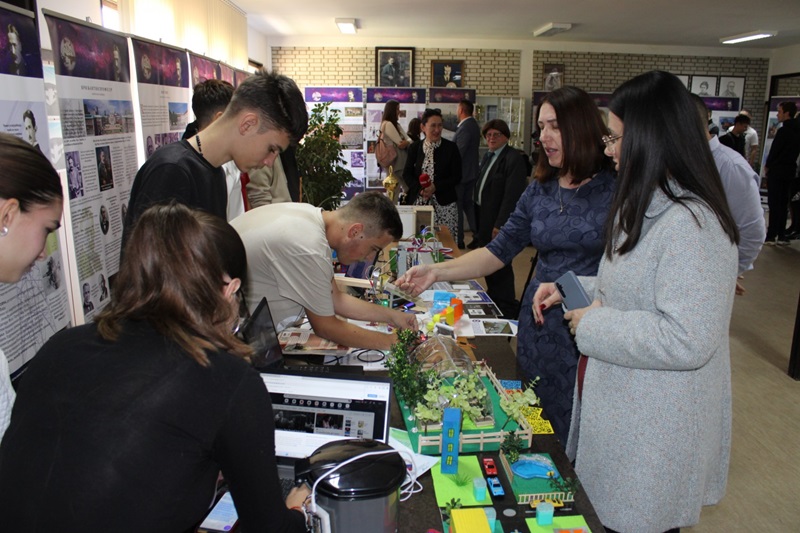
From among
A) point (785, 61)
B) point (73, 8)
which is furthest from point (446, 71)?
point (73, 8)

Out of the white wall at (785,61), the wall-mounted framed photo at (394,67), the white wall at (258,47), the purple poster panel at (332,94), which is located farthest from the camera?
the white wall at (785,61)

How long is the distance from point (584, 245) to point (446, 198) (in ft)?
16.7

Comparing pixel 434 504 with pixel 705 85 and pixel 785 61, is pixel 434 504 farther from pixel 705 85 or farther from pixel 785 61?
pixel 785 61

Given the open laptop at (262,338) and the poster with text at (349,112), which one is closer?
the open laptop at (262,338)

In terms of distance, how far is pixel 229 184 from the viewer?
122 inches

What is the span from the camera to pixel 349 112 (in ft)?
31.4

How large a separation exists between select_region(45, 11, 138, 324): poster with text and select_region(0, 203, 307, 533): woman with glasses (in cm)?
204

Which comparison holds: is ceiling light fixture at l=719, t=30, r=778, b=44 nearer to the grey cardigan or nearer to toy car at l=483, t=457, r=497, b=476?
the grey cardigan

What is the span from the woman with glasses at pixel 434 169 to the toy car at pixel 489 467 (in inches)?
218

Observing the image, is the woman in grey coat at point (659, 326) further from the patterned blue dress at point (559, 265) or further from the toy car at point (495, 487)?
the patterned blue dress at point (559, 265)

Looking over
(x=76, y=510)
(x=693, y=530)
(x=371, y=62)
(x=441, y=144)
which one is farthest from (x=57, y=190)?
(x=371, y=62)

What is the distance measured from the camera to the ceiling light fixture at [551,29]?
27.8 ft

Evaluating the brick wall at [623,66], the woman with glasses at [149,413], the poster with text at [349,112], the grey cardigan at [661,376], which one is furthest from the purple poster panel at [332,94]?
the woman with glasses at [149,413]

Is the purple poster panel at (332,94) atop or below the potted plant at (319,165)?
atop
